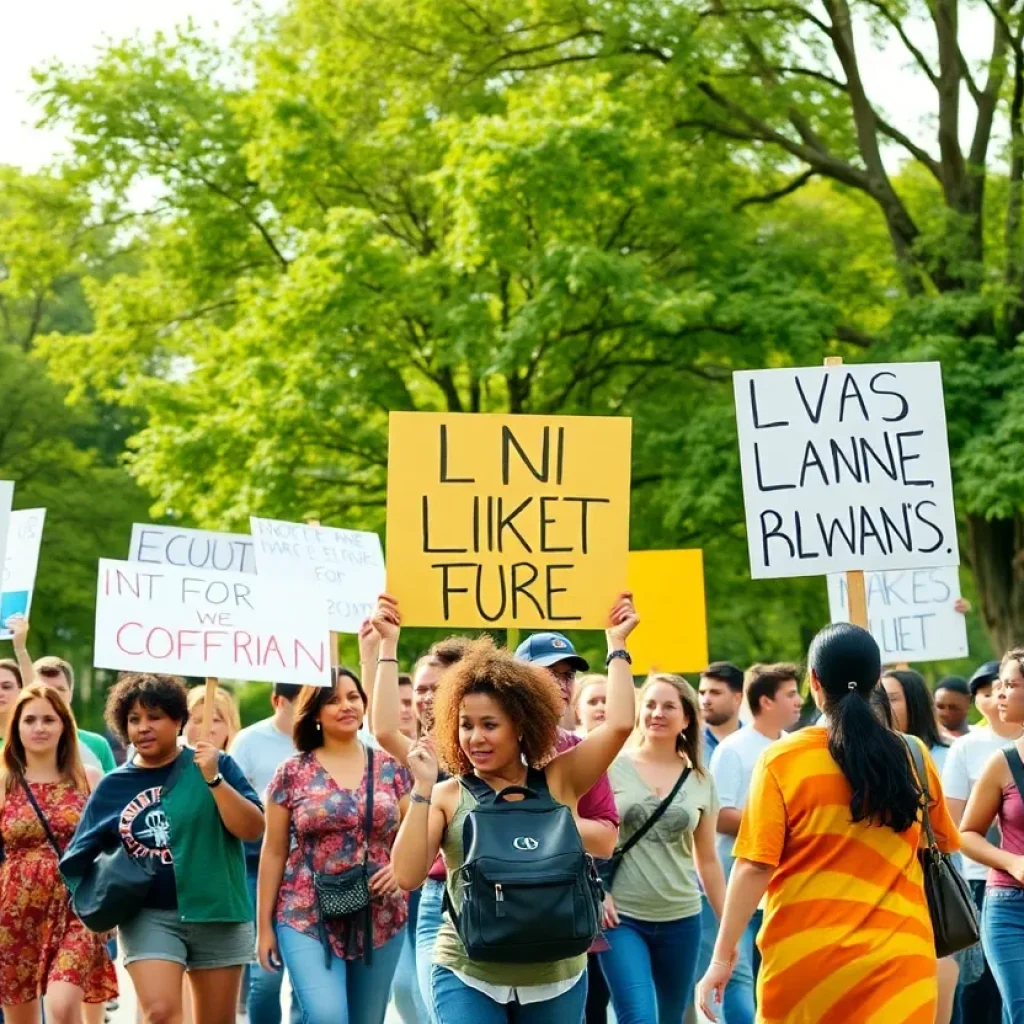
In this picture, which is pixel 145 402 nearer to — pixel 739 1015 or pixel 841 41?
pixel 841 41

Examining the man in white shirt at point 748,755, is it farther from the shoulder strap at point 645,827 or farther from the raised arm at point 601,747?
the raised arm at point 601,747

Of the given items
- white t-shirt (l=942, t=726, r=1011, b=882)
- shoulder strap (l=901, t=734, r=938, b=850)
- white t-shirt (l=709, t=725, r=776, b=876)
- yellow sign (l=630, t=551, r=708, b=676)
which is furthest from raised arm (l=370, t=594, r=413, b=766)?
yellow sign (l=630, t=551, r=708, b=676)

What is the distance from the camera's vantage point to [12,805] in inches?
332

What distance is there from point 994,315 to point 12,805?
17.9 meters

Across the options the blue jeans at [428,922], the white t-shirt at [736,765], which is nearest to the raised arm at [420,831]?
the blue jeans at [428,922]

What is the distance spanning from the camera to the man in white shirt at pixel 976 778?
27.2 feet

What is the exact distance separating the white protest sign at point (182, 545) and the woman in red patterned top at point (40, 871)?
3.90 m

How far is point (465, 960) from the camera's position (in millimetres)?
5602

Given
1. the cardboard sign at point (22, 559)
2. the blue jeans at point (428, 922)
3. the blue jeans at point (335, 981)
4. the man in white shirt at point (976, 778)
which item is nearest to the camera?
the blue jeans at point (428, 922)

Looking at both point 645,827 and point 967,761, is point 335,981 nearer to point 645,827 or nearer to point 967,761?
point 645,827

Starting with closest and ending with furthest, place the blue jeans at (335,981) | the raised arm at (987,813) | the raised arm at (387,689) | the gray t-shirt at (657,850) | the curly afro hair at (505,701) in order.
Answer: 1. the curly afro hair at (505,701)
2. the raised arm at (387,689)
3. the raised arm at (987,813)
4. the blue jeans at (335,981)
5. the gray t-shirt at (657,850)

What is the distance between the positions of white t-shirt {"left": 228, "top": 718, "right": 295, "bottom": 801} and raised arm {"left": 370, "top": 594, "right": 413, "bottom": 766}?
11.3ft

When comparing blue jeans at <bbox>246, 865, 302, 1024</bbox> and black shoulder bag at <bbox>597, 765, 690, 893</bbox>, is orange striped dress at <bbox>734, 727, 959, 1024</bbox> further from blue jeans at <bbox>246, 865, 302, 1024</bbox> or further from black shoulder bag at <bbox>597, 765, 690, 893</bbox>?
blue jeans at <bbox>246, 865, 302, 1024</bbox>

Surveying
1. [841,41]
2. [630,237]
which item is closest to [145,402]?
[630,237]
